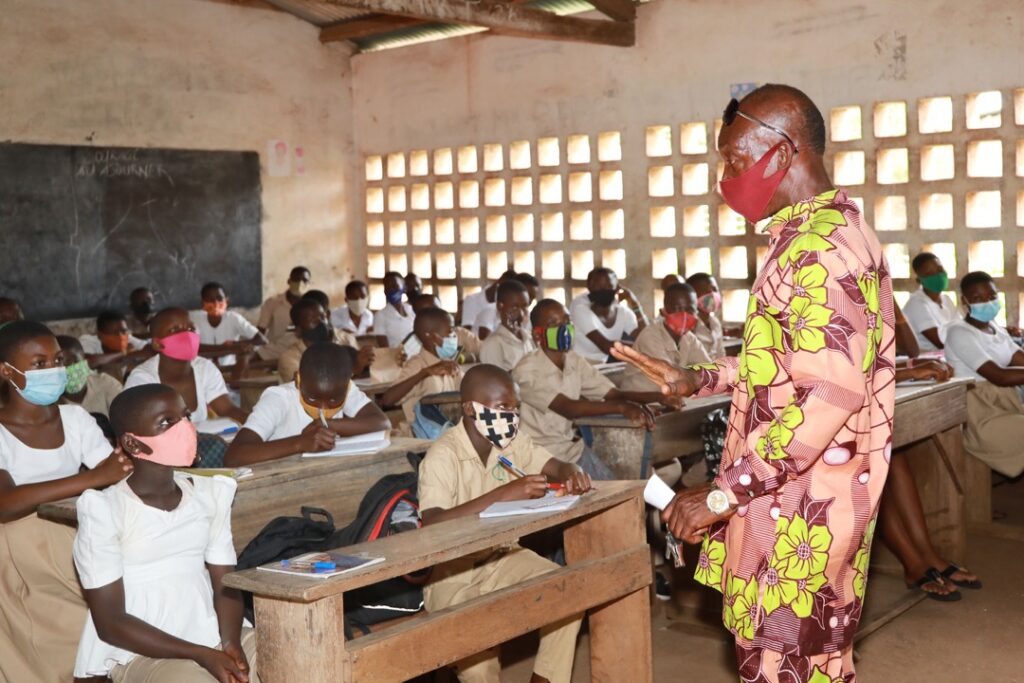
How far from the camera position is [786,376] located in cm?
208

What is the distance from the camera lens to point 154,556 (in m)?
2.81

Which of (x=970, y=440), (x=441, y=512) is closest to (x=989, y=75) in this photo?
(x=970, y=440)

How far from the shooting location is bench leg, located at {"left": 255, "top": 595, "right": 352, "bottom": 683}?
236 cm

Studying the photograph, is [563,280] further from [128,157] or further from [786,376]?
[786,376]

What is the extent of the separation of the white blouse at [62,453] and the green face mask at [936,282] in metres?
5.71

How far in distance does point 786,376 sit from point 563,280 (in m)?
7.94

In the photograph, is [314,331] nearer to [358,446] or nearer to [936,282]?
[358,446]

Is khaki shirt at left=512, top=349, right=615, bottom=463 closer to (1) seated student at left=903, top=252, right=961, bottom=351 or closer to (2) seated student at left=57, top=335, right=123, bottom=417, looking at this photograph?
(2) seated student at left=57, top=335, right=123, bottom=417

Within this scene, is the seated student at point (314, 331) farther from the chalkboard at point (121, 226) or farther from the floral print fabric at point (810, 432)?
the floral print fabric at point (810, 432)

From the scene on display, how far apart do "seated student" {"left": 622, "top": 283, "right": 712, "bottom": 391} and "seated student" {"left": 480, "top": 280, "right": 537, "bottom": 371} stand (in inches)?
26.9

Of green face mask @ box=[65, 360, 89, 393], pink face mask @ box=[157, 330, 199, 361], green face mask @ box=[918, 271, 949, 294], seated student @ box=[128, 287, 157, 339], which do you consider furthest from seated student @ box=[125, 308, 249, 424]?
green face mask @ box=[918, 271, 949, 294]

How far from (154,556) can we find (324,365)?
4.73ft

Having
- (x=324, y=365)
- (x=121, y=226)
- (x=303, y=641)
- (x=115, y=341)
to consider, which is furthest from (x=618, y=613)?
(x=121, y=226)

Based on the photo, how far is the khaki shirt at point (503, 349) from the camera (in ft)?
20.9
